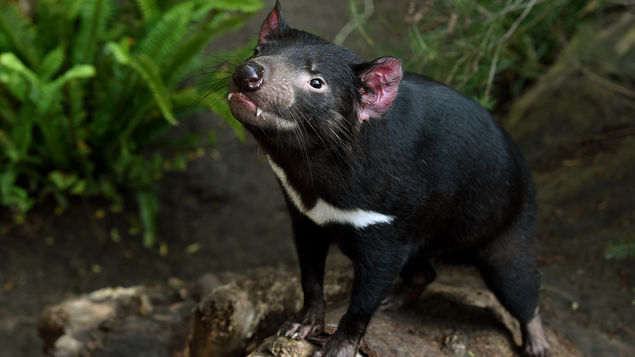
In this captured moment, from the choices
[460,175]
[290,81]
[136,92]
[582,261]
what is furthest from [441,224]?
[136,92]

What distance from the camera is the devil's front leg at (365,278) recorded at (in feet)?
7.95

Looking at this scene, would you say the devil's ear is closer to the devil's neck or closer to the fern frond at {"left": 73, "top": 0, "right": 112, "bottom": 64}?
the devil's neck

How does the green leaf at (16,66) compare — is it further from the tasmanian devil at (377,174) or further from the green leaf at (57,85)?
the tasmanian devil at (377,174)

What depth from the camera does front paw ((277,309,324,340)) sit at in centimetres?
259

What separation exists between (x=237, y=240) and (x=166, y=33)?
206 centimetres

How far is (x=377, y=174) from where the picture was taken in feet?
7.61

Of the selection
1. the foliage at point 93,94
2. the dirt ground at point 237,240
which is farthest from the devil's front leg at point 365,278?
the foliage at point 93,94

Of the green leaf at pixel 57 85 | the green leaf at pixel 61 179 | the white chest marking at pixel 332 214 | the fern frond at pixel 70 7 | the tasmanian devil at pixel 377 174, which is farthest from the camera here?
the green leaf at pixel 61 179

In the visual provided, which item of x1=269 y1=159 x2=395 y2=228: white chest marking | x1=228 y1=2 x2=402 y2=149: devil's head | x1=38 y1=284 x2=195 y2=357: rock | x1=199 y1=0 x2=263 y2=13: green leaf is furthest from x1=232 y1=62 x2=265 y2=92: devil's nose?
x1=199 y1=0 x2=263 y2=13: green leaf

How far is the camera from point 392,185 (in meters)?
2.36

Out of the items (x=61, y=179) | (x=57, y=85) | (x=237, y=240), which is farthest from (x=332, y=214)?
(x=237, y=240)

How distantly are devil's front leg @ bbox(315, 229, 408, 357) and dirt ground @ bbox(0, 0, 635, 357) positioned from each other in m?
1.30

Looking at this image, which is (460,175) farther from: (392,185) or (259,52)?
(259,52)

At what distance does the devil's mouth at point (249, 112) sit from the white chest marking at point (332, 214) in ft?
1.20
